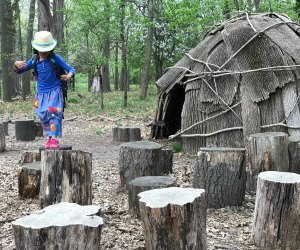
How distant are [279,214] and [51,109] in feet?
10.5

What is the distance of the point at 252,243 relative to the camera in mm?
4605

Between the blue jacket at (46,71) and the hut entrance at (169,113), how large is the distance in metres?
4.52

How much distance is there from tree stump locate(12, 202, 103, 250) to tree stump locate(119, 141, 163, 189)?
274cm

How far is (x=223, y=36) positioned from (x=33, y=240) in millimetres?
6926

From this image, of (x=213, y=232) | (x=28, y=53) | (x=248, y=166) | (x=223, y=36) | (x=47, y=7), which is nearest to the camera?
(x=213, y=232)

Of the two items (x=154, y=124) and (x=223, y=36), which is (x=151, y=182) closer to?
(x=223, y=36)

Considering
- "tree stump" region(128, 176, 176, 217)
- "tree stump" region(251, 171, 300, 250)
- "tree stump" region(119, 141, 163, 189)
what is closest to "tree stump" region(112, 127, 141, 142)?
"tree stump" region(119, 141, 163, 189)

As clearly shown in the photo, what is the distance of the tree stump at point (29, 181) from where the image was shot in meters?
5.86

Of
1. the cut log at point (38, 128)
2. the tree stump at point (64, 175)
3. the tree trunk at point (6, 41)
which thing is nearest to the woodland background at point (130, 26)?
the tree trunk at point (6, 41)

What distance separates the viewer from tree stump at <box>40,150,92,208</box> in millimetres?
4766

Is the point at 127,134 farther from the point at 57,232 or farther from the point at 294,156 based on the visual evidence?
the point at 57,232

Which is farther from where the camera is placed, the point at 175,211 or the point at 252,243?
the point at 252,243

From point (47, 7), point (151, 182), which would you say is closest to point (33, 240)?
point (151, 182)

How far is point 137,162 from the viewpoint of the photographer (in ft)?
20.6
